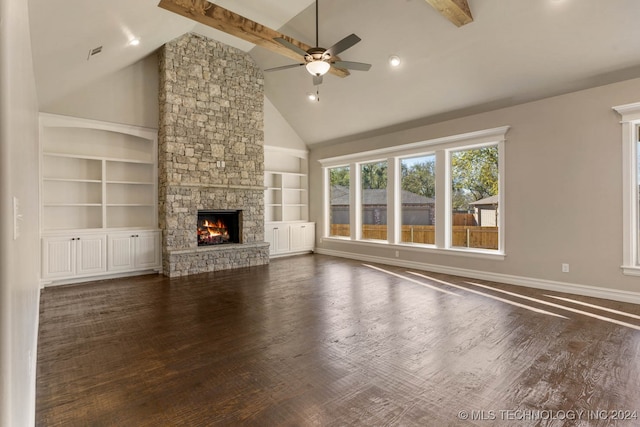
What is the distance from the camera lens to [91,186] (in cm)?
632

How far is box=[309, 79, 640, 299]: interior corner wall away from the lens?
15.3 ft

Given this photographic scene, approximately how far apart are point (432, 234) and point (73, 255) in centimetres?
675

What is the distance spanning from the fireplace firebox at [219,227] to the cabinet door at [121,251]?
4.35 feet

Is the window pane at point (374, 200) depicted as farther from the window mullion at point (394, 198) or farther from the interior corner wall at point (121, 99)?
the interior corner wall at point (121, 99)

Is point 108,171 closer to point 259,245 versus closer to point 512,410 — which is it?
point 259,245

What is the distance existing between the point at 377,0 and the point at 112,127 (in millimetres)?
5199

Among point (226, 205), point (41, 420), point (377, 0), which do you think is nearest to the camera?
point (41, 420)

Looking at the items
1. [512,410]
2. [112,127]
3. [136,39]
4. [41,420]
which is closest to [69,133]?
[112,127]

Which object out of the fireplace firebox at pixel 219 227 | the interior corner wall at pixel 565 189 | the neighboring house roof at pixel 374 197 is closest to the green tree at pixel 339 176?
the neighboring house roof at pixel 374 197

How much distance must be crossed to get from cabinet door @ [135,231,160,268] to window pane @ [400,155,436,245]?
5240mm

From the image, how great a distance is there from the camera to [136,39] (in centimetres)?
512

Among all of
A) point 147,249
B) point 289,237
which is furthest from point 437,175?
point 147,249

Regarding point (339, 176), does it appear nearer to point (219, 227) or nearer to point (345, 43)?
point (219, 227)

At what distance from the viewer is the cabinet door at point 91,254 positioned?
5820 millimetres
